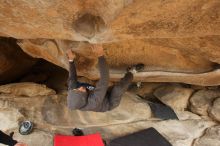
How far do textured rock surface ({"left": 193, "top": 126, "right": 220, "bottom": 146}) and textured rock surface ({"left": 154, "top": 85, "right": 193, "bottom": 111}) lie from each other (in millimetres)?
820

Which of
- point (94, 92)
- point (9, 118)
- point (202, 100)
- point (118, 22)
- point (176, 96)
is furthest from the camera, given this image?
point (176, 96)

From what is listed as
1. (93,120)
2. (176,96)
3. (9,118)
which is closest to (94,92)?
(93,120)

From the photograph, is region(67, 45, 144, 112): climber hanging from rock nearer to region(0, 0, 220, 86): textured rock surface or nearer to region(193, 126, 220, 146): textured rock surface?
region(0, 0, 220, 86): textured rock surface

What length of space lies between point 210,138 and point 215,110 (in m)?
0.65

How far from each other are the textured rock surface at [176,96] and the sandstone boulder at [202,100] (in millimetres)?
145

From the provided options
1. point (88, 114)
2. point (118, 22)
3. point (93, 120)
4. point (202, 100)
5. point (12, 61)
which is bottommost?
point (93, 120)

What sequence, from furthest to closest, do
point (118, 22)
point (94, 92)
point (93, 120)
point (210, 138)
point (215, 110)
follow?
point (93, 120)
point (215, 110)
point (210, 138)
point (94, 92)
point (118, 22)

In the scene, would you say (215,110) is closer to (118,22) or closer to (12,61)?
(118,22)

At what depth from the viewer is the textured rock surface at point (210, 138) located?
5711 millimetres

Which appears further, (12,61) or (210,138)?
(12,61)

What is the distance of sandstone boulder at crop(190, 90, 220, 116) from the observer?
21.0 feet

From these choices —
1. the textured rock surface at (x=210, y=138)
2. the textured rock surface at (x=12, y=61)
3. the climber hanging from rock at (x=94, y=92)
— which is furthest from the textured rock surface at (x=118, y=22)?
the textured rock surface at (x=12, y=61)

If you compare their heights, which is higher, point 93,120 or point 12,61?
point 12,61

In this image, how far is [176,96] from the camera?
6.67m
